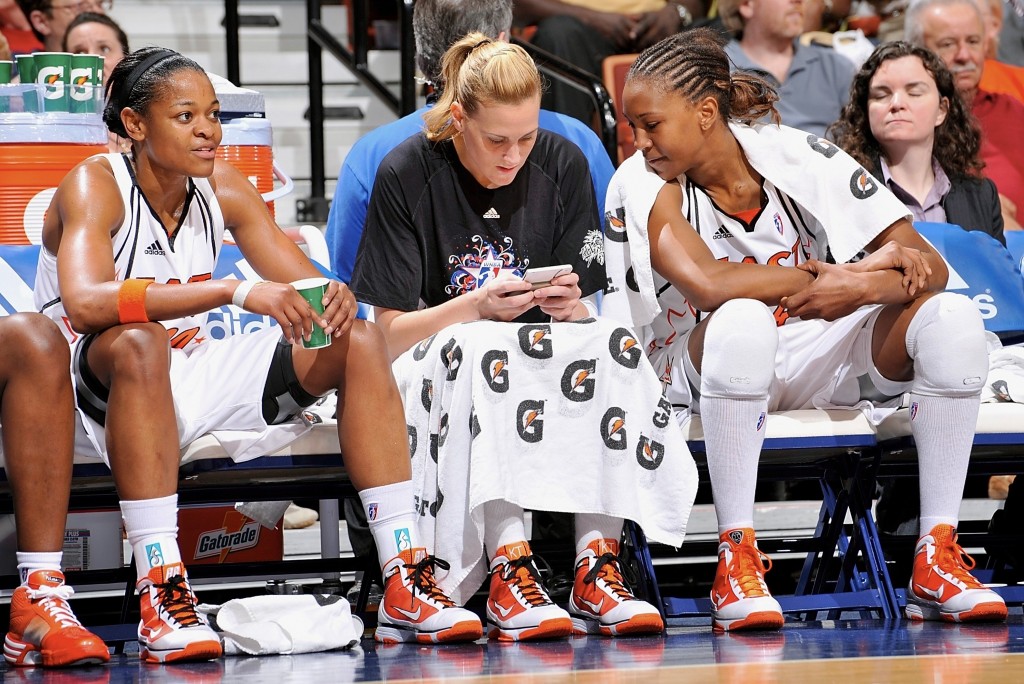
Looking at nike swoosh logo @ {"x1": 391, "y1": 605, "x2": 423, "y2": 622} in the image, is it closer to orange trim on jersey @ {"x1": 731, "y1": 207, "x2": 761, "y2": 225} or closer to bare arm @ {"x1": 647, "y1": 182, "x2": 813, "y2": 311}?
bare arm @ {"x1": 647, "y1": 182, "x2": 813, "y2": 311}

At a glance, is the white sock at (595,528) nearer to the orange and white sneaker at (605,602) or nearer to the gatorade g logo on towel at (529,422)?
the orange and white sneaker at (605,602)

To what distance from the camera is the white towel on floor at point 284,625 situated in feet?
8.69

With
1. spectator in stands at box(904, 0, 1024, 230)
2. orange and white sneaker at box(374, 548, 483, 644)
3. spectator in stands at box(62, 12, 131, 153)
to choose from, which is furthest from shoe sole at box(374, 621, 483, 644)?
spectator in stands at box(904, 0, 1024, 230)

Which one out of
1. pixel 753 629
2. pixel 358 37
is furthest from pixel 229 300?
pixel 358 37

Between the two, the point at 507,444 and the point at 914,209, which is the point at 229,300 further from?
the point at 914,209

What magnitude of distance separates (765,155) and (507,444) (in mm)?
960

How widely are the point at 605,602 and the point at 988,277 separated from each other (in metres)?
1.41

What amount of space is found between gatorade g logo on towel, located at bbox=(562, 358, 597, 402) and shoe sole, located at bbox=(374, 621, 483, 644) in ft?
1.56

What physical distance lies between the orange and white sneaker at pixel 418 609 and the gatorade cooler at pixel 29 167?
144 centimetres

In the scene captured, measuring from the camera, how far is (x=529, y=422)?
2.77 m

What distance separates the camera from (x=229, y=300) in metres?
2.72

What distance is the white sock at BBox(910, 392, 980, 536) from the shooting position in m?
2.92

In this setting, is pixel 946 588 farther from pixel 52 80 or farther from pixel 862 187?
pixel 52 80

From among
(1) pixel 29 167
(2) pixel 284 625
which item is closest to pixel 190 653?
(2) pixel 284 625
